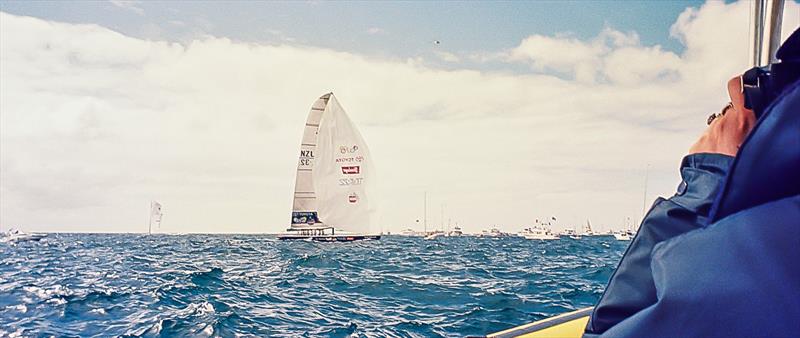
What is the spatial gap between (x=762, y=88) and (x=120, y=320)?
7050 mm

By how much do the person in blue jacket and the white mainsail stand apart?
32.8 meters

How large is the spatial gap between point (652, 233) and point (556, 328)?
1783 millimetres

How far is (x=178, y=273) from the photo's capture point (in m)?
12.8

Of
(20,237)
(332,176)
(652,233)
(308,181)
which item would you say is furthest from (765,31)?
(20,237)

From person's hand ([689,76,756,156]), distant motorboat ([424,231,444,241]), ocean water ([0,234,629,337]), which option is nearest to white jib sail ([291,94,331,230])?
ocean water ([0,234,629,337])

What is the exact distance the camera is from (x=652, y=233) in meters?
1.06

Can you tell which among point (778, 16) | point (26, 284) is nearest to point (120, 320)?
point (26, 284)

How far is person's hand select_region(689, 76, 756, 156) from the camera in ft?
3.63

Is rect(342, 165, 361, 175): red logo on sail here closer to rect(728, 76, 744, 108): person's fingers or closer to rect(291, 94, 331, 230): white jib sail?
rect(291, 94, 331, 230): white jib sail

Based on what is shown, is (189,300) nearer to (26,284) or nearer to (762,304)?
(26,284)

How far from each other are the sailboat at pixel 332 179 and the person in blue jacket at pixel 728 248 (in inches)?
1291

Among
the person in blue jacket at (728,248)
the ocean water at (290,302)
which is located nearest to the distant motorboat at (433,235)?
the ocean water at (290,302)

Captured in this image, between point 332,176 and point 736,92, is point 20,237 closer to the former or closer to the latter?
point 332,176

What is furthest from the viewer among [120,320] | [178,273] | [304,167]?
[304,167]
